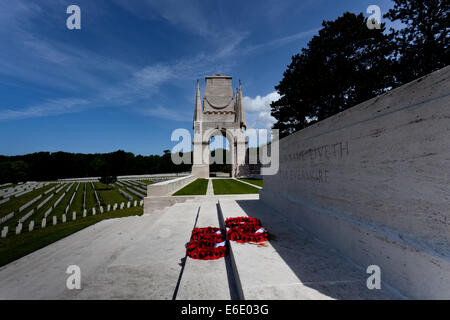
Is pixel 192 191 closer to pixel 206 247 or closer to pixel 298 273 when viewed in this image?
pixel 206 247

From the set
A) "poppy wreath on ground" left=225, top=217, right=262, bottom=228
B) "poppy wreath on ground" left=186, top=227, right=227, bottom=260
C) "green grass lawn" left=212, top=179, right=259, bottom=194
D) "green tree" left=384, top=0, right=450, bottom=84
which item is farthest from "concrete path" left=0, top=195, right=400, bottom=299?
"green tree" left=384, top=0, right=450, bottom=84

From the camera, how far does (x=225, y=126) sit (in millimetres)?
35375

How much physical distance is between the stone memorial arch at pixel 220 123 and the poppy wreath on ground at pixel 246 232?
2765 centimetres

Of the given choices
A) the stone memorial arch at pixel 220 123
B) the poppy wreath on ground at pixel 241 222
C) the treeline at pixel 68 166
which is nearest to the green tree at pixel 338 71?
the stone memorial arch at pixel 220 123

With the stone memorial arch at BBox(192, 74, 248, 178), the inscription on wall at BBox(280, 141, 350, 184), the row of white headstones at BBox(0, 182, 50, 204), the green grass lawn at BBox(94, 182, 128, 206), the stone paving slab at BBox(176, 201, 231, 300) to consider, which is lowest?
the row of white headstones at BBox(0, 182, 50, 204)

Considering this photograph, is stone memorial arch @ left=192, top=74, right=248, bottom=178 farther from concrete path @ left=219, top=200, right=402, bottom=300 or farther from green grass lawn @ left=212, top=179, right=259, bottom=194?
concrete path @ left=219, top=200, right=402, bottom=300

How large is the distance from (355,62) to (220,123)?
868 inches

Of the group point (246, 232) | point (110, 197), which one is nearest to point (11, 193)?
point (110, 197)

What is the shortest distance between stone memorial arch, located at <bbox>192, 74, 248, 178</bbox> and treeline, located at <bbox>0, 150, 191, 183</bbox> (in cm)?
2229

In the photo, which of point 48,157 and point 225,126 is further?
point 48,157

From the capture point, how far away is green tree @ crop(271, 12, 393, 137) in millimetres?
15453
